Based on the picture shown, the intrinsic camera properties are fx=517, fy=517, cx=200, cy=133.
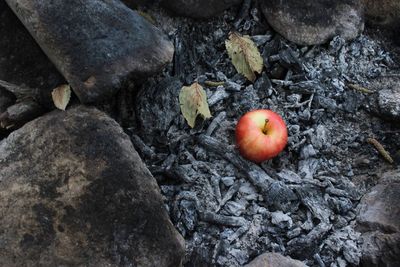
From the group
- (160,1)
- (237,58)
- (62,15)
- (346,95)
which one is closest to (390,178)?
(346,95)

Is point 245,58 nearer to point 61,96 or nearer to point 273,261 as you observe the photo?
point 61,96

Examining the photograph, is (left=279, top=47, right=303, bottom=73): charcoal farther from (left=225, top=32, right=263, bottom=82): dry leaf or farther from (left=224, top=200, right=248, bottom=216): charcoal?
(left=224, top=200, right=248, bottom=216): charcoal

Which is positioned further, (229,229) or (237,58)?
(237,58)

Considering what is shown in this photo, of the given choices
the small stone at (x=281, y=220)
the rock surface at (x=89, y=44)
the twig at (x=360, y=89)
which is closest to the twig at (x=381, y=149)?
the twig at (x=360, y=89)

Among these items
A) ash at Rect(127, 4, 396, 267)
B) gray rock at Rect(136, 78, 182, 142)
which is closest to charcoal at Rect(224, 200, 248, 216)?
ash at Rect(127, 4, 396, 267)

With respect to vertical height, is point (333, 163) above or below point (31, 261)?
below

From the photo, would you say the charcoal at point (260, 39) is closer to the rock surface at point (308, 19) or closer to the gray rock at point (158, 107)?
the rock surface at point (308, 19)

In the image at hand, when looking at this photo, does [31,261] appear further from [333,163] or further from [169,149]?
[333,163]
